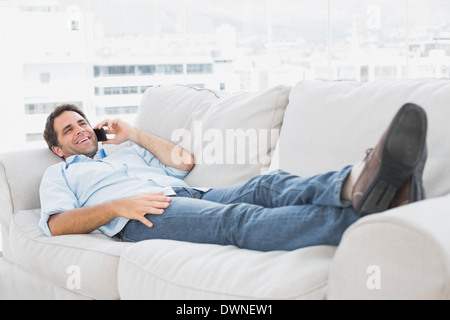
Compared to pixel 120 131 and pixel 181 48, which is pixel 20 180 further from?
pixel 181 48

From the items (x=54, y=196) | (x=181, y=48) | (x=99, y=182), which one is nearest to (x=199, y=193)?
(x=99, y=182)

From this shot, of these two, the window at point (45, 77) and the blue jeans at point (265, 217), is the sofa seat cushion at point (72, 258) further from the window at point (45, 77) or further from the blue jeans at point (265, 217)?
the window at point (45, 77)

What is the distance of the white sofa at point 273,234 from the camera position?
4.20 feet

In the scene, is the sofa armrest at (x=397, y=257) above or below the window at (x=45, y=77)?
below

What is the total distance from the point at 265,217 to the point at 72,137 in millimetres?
1145

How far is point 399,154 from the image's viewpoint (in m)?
1.35

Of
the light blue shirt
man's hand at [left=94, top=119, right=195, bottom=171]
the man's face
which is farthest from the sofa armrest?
the man's face

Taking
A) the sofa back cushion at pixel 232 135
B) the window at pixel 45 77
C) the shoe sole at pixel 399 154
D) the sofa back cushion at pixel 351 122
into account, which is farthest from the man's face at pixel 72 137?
the window at pixel 45 77

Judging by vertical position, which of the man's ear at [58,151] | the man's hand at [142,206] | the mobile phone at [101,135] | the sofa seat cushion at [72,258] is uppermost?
the mobile phone at [101,135]

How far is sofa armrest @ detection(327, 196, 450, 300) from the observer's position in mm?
1229

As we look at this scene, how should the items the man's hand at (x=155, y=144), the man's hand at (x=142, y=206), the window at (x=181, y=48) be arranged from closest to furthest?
the man's hand at (x=142, y=206) < the man's hand at (x=155, y=144) < the window at (x=181, y=48)

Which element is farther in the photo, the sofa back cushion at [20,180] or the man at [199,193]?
the sofa back cushion at [20,180]

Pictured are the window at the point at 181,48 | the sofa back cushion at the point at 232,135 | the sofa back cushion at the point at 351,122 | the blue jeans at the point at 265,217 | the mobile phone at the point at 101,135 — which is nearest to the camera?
the blue jeans at the point at 265,217

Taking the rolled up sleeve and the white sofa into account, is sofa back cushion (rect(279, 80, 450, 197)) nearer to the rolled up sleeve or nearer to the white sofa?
the white sofa
